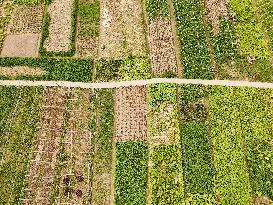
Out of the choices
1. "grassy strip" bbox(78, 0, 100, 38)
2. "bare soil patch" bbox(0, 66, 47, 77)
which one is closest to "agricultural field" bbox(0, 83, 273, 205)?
"bare soil patch" bbox(0, 66, 47, 77)

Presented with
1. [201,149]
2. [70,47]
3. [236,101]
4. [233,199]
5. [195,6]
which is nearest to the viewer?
[233,199]

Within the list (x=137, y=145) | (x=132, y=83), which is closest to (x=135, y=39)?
(x=132, y=83)

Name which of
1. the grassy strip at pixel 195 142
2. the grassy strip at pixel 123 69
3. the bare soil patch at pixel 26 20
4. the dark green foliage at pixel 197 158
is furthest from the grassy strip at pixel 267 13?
the bare soil patch at pixel 26 20

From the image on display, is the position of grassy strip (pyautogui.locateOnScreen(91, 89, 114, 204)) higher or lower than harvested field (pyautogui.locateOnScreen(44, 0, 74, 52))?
lower

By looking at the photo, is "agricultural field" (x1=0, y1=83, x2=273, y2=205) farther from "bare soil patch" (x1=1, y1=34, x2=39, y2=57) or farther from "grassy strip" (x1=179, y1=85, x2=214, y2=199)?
"bare soil patch" (x1=1, y1=34, x2=39, y2=57)

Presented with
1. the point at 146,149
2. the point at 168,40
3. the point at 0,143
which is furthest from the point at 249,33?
the point at 0,143

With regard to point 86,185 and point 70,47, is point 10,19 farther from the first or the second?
point 86,185
